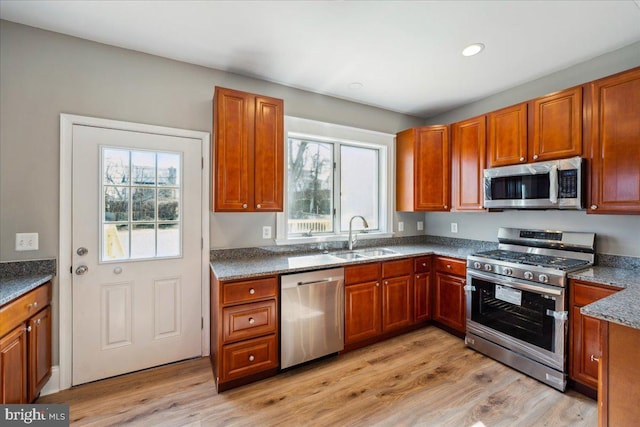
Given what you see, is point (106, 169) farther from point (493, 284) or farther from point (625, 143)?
point (625, 143)

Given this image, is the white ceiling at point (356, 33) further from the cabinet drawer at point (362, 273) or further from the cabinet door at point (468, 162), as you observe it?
the cabinet drawer at point (362, 273)

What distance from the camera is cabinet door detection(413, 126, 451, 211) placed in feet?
10.9

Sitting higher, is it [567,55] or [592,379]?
[567,55]

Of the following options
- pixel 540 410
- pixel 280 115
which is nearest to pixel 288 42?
pixel 280 115

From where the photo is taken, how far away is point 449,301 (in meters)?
3.07

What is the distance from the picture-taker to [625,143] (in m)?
2.03

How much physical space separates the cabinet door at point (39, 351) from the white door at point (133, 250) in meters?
0.16

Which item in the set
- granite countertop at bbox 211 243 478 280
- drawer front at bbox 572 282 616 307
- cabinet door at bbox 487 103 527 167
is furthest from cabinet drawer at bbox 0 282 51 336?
cabinet door at bbox 487 103 527 167

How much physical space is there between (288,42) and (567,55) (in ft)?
7.89

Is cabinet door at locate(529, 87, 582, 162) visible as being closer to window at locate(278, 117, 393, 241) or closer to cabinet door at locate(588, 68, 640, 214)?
cabinet door at locate(588, 68, 640, 214)

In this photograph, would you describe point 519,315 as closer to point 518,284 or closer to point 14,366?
point 518,284

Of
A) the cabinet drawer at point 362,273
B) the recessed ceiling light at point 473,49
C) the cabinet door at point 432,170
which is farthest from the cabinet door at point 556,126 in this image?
the cabinet drawer at point 362,273

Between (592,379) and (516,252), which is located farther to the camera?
(516,252)

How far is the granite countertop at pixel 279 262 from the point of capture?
7.23 feet
